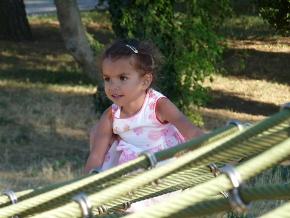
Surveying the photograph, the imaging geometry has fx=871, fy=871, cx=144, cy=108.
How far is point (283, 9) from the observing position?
12773mm

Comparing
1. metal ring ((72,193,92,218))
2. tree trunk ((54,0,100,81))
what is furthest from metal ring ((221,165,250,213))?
tree trunk ((54,0,100,81))

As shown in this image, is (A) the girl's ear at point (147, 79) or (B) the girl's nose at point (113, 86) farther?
(A) the girl's ear at point (147, 79)

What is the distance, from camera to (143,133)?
13.5 feet

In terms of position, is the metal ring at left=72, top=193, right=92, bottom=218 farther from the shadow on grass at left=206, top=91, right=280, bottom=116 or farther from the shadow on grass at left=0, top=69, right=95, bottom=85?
the shadow on grass at left=0, top=69, right=95, bottom=85

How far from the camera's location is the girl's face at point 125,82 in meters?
3.96

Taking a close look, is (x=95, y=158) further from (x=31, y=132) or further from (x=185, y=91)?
(x=31, y=132)

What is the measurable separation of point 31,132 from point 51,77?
383 centimetres

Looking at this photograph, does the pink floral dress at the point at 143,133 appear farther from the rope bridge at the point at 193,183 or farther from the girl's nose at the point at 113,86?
the rope bridge at the point at 193,183

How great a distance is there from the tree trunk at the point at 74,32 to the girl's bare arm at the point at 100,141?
5.07 metres

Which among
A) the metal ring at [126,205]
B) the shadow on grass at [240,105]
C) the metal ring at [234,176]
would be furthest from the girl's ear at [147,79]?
the shadow on grass at [240,105]

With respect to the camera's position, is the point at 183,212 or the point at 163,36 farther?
the point at 163,36

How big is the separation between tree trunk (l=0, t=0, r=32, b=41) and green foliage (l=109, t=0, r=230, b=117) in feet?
24.0

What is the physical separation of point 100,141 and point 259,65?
11925 millimetres

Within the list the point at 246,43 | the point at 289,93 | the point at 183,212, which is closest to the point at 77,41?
the point at 289,93
